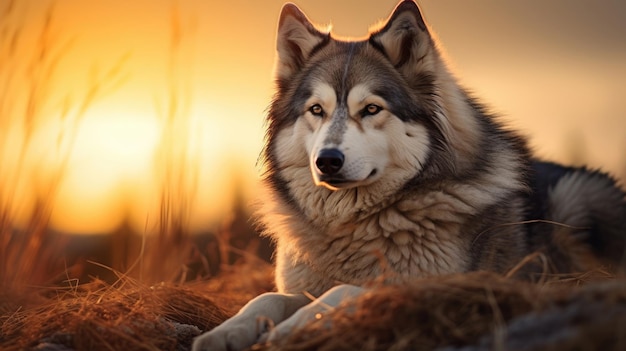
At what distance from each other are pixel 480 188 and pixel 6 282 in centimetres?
288

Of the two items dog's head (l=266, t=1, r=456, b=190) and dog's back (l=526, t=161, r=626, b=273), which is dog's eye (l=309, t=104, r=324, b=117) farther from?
dog's back (l=526, t=161, r=626, b=273)

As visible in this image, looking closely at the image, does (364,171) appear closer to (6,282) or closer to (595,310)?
(595,310)

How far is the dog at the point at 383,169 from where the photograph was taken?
3.88 m

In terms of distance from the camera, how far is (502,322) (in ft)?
7.73

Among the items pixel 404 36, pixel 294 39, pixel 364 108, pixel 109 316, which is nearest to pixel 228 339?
pixel 109 316

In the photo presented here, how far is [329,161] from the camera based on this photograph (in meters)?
3.67

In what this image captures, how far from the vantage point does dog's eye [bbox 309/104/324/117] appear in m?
4.11

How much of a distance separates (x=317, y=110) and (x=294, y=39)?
2.17 ft

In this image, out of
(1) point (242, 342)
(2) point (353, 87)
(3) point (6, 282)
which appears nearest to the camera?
(1) point (242, 342)

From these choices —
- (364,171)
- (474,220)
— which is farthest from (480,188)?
(364,171)

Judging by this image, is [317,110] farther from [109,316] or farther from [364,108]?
[109,316]

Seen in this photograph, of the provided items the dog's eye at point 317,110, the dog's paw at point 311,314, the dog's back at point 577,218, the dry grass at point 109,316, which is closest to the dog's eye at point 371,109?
the dog's eye at point 317,110

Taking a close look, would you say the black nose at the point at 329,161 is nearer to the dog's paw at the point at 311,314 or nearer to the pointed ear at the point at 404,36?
the dog's paw at the point at 311,314

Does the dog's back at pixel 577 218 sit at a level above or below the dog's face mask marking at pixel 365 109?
below
